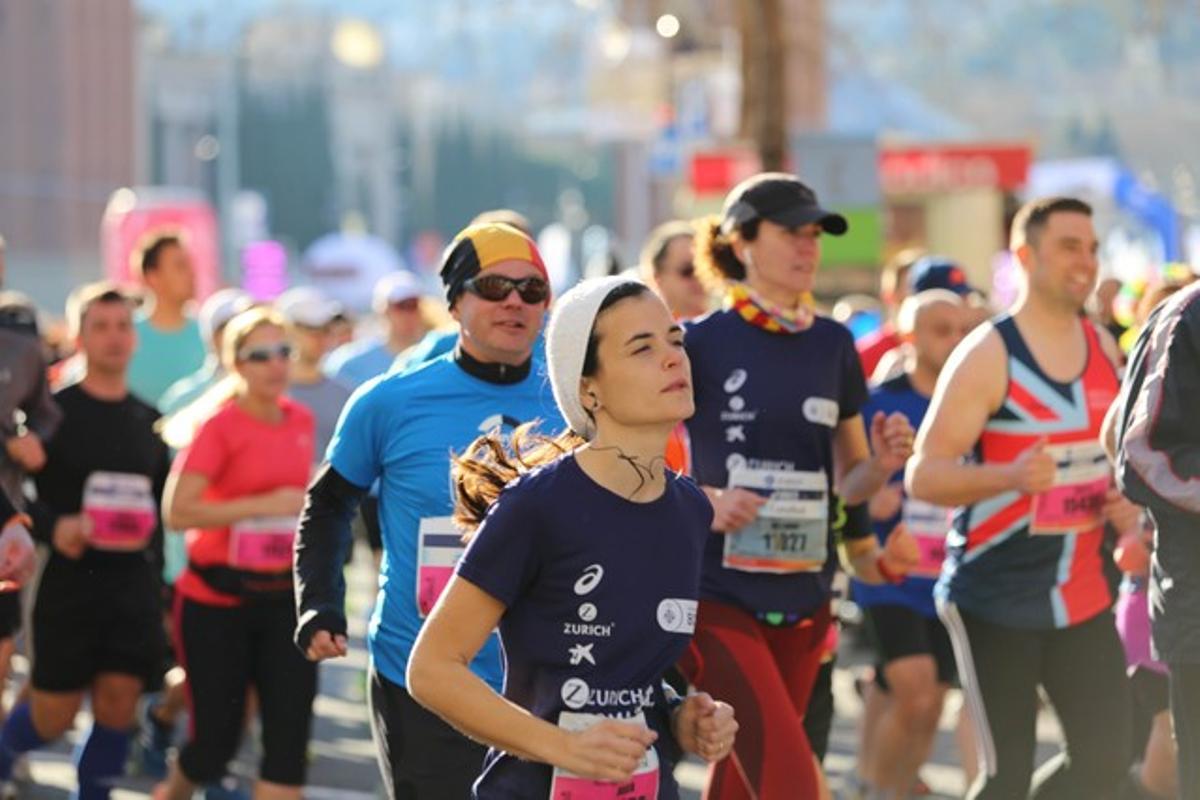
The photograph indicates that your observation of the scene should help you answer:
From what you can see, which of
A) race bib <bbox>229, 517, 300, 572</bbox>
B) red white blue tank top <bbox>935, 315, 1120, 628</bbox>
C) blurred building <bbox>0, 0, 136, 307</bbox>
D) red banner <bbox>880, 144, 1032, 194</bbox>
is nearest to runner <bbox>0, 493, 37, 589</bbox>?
race bib <bbox>229, 517, 300, 572</bbox>

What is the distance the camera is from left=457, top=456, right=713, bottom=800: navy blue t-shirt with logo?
15.2ft

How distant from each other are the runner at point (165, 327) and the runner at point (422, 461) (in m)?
5.76

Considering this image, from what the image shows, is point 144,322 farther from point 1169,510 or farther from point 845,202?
point 1169,510

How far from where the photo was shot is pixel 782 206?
283 inches

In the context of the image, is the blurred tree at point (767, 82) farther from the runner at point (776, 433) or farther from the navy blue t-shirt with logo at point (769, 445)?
the navy blue t-shirt with logo at point (769, 445)

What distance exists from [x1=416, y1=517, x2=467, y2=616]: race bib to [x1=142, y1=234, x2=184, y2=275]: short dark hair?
19.6 ft

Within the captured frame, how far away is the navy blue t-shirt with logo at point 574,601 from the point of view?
4.62 m

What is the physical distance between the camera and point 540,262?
634cm

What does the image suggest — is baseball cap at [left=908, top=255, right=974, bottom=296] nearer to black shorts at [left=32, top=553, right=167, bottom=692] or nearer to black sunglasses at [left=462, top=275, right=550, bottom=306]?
black shorts at [left=32, top=553, right=167, bottom=692]

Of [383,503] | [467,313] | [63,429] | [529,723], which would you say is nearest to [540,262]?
[467,313]

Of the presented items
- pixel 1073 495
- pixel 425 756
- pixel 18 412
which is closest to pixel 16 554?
pixel 18 412

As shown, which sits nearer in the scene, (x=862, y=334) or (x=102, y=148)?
(x=862, y=334)

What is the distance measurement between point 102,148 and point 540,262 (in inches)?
3692

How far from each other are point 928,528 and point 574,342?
546cm
